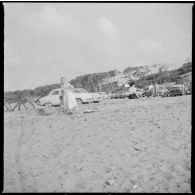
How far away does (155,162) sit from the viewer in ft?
13.8

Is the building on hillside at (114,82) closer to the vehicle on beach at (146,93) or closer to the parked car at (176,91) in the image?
the vehicle on beach at (146,93)

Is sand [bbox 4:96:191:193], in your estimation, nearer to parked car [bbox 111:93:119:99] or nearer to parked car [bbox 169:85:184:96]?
parked car [bbox 169:85:184:96]

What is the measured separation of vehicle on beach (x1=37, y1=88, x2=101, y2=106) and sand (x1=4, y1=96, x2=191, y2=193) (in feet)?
8.47

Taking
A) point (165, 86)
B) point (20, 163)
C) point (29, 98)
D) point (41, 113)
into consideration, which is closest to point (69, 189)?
point (20, 163)

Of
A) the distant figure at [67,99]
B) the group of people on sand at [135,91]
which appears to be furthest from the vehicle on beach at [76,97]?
the group of people on sand at [135,91]

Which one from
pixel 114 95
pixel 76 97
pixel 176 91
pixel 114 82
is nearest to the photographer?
pixel 76 97

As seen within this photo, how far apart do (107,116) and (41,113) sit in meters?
2.22

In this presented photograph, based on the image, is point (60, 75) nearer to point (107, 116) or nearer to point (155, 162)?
point (107, 116)

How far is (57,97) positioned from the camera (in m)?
8.55

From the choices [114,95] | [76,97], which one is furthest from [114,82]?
[76,97]

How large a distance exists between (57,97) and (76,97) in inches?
31.4

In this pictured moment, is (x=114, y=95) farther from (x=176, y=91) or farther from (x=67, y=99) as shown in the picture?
(x=67, y=99)

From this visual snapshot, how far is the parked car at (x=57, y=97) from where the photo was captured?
8.20 m

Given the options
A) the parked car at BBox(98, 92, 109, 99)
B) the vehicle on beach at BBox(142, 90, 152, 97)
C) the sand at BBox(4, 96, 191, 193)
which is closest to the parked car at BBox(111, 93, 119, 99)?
the parked car at BBox(98, 92, 109, 99)
